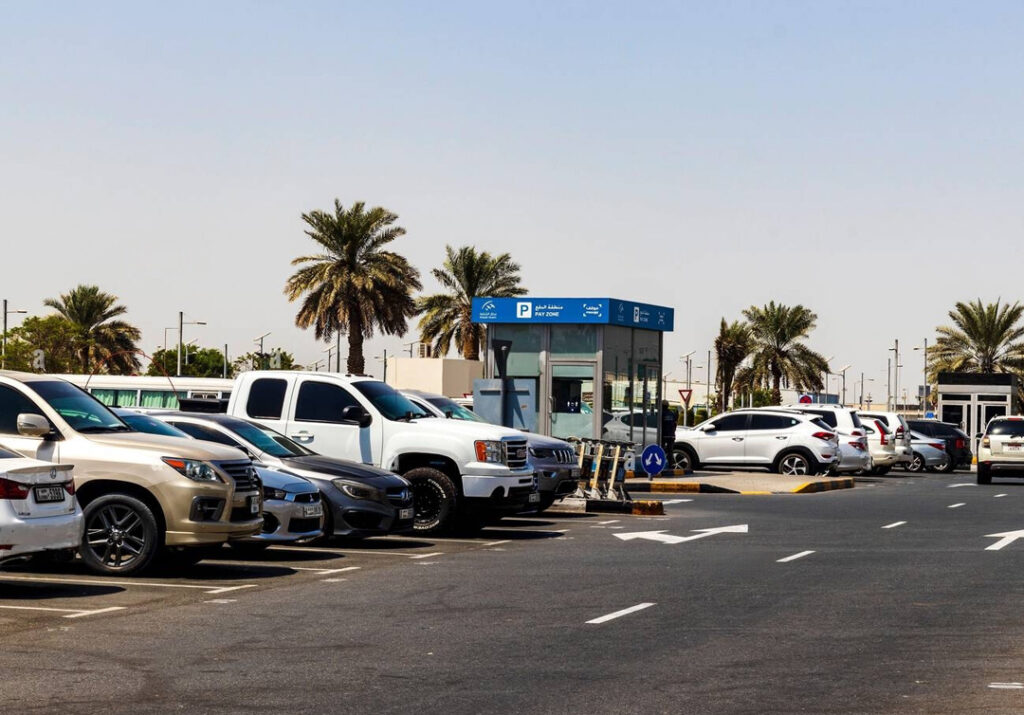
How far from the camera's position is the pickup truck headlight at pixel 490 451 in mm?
19078

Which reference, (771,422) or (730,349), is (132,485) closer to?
(771,422)

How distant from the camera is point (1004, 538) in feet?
63.6

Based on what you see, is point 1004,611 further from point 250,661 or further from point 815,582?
point 250,661

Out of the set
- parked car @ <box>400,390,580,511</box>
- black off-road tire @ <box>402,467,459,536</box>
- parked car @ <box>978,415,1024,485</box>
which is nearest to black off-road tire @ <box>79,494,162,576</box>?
black off-road tire @ <box>402,467,459,536</box>

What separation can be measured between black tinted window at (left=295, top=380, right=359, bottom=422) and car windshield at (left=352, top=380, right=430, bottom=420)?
23 centimetres

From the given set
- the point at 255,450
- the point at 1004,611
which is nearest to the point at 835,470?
the point at 255,450

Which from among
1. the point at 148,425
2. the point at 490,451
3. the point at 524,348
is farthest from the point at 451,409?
the point at 524,348

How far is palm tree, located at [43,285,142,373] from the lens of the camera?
78250 millimetres

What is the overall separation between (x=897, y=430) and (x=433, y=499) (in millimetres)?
25662

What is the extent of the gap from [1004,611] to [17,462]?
787 cm

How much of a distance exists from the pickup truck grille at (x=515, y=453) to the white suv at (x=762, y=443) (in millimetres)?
17338

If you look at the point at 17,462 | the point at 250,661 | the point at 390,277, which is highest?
the point at 390,277

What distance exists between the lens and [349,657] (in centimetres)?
943

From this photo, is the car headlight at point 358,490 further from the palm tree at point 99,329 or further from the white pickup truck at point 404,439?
the palm tree at point 99,329
